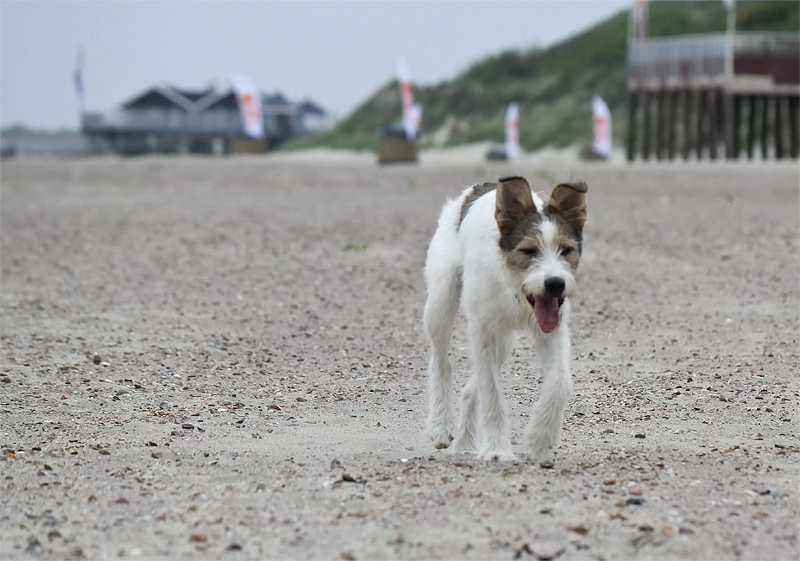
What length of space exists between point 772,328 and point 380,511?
557 centimetres

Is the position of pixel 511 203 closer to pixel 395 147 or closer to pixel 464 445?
pixel 464 445

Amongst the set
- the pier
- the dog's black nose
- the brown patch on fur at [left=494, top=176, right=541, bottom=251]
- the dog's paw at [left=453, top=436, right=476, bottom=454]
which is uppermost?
the pier

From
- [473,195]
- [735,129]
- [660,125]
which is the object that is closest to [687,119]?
[660,125]

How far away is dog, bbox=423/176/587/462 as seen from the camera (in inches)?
219

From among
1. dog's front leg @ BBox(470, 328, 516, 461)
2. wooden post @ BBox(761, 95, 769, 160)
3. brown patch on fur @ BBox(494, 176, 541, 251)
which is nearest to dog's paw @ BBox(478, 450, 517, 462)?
dog's front leg @ BBox(470, 328, 516, 461)

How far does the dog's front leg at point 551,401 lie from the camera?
18.7ft

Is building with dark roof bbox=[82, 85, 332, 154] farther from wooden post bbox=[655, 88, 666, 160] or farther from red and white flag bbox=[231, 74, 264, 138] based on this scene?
wooden post bbox=[655, 88, 666, 160]

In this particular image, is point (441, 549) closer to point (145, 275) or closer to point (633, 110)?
point (145, 275)

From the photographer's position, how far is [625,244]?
15.3 metres

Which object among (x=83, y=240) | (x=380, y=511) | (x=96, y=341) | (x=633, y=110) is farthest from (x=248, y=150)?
(x=380, y=511)

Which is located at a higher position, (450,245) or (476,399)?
(450,245)

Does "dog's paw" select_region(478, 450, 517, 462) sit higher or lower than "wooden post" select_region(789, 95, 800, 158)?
lower

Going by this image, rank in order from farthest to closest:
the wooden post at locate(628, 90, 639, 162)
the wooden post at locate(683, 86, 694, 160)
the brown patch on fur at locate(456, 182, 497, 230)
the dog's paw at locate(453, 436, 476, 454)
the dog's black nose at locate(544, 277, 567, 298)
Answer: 1. the wooden post at locate(628, 90, 639, 162)
2. the wooden post at locate(683, 86, 694, 160)
3. the brown patch on fur at locate(456, 182, 497, 230)
4. the dog's paw at locate(453, 436, 476, 454)
5. the dog's black nose at locate(544, 277, 567, 298)

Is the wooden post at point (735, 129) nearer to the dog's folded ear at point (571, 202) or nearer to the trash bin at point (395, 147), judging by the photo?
the trash bin at point (395, 147)
